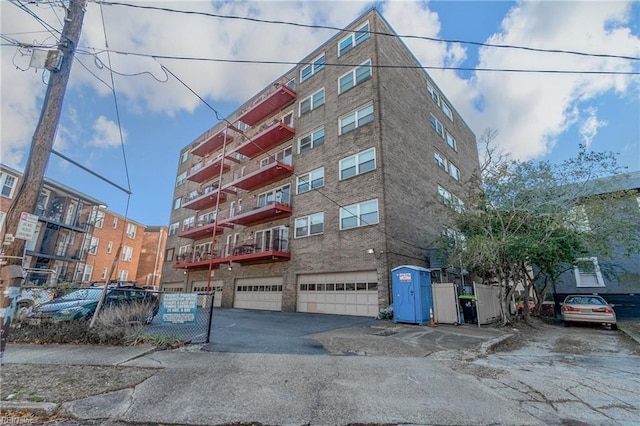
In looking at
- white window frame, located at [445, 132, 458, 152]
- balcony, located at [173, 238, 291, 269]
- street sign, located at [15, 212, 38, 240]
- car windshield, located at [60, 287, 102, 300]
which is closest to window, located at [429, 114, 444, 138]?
white window frame, located at [445, 132, 458, 152]

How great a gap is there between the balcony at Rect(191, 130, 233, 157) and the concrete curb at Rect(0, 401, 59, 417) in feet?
83.7

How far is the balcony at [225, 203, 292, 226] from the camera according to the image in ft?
61.5

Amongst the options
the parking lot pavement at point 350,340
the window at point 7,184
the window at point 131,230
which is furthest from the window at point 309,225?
the window at point 131,230

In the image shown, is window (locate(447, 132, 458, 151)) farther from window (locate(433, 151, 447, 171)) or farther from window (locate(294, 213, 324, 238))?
window (locate(294, 213, 324, 238))

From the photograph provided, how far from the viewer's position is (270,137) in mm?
21719

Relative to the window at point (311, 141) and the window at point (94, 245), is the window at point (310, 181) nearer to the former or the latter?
the window at point (311, 141)

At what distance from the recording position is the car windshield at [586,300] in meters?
13.1

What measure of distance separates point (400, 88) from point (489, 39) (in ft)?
37.5

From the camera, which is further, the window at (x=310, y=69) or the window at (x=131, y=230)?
the window at (x=131, y=230)

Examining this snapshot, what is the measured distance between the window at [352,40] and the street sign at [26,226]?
61.2 ft

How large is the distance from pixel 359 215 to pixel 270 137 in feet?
32.8

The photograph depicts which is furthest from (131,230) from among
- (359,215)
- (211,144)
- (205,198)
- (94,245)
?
(359,215)

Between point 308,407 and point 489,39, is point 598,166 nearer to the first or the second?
point 489,39

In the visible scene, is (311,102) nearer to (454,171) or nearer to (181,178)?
(454,171)
